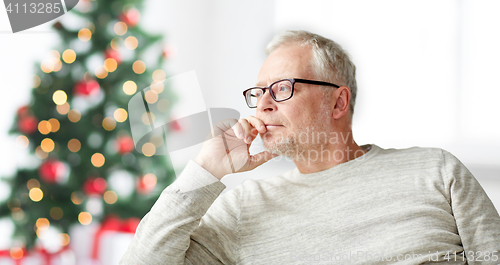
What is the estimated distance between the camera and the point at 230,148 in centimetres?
103

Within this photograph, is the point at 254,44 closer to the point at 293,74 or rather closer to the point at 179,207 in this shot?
the point at 293,74

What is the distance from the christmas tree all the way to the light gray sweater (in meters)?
0.90

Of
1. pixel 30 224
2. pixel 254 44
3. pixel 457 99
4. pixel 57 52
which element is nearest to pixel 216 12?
pixel 254 44

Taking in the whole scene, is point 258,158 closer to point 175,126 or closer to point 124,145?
point 175,126

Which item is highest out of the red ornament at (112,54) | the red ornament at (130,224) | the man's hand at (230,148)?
the red ornament at (112,54)

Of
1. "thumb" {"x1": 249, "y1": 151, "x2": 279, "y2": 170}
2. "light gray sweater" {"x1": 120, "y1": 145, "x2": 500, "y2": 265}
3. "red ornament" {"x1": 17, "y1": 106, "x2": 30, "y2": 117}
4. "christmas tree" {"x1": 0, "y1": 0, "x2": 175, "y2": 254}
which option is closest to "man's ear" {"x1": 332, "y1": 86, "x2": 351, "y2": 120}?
"light gray sweater" {"x1": 120, "y1": 145, "x2": 500, "y2": 265}

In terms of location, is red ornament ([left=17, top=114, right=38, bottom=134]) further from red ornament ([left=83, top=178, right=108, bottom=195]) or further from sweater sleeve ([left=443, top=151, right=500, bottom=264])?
sweater sleeve ([left=443, top=151, right=500, bottom=264])

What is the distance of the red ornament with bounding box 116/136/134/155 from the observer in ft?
6.07

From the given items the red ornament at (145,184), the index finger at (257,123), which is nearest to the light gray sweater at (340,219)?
the index finger at (257,123)

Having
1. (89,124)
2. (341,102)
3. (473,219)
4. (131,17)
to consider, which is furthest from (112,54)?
(473,219)

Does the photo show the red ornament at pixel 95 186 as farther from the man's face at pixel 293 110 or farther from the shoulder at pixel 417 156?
the shoulder at pixel 417 156

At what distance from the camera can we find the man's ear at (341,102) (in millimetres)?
1178

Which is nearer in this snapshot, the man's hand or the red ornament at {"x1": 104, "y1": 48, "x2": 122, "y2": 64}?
the man's hand

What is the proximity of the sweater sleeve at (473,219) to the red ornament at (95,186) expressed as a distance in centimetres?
165
